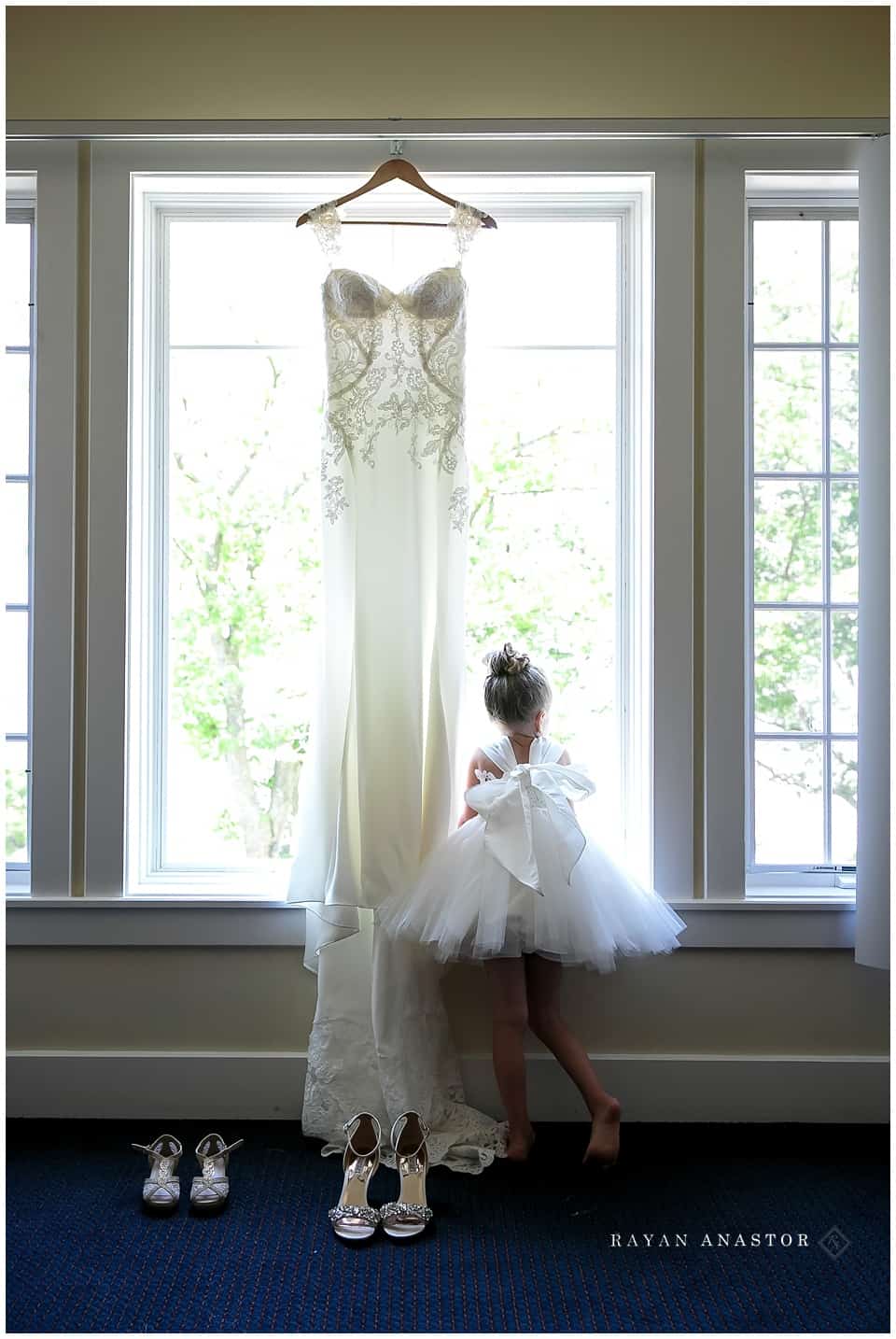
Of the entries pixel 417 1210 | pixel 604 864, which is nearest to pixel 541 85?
pixel 604 864

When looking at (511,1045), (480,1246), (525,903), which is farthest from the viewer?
(511,1045)

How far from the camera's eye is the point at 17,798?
8.14ft

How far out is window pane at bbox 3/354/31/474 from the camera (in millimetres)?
2482

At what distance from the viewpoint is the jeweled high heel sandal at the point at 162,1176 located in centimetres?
191

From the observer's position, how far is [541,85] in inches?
92.1

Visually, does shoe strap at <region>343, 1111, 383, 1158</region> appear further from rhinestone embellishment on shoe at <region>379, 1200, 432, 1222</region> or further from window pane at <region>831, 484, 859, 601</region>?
window pane at <region>831, 484, 859, 601</region>

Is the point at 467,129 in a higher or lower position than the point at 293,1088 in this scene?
higher

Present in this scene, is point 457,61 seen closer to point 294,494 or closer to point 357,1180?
point 294,494

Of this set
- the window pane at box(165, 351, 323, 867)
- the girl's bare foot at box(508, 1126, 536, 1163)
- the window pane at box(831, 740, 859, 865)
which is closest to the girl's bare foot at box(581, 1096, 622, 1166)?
the girl's bare foot at box(508, 1126, 536, 1163)

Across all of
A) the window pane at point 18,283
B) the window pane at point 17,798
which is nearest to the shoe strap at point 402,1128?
the window pane at point 17,798

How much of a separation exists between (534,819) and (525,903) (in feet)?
0.61

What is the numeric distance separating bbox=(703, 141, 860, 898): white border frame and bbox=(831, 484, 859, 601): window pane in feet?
1.06

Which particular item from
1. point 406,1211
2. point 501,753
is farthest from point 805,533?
point 406,1211

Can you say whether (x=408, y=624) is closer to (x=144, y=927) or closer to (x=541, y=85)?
(x=144, y=927)
